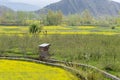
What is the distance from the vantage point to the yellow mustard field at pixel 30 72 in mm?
16233

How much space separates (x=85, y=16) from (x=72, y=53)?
108 meters

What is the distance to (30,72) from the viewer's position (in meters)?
17.6

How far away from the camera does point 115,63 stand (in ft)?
62.5

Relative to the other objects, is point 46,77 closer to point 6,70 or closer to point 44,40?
point 6,70

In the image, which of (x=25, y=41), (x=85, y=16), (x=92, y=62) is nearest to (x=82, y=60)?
(x=92, y=62)

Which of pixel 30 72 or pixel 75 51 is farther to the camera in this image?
pixel 75 51

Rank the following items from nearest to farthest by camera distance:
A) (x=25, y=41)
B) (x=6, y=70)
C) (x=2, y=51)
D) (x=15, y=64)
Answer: (x=6, y=70)
(x=15, y=64)
(x=2, y=51)
(x=25, y=41)

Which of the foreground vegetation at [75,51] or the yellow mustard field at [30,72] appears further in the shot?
the foreground vegetation at [75,51]

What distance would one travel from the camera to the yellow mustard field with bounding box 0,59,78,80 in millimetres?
16233

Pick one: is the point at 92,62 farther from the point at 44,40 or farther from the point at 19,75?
the point at 44,40

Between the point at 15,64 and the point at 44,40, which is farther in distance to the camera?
the point at 44,40

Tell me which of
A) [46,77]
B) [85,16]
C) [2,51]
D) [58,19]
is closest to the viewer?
[46,77]

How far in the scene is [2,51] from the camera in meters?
27.0

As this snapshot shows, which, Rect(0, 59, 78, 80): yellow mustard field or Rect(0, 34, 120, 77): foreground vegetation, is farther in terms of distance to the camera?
Rect(0, 34, 120, 77): foreground vegetation
